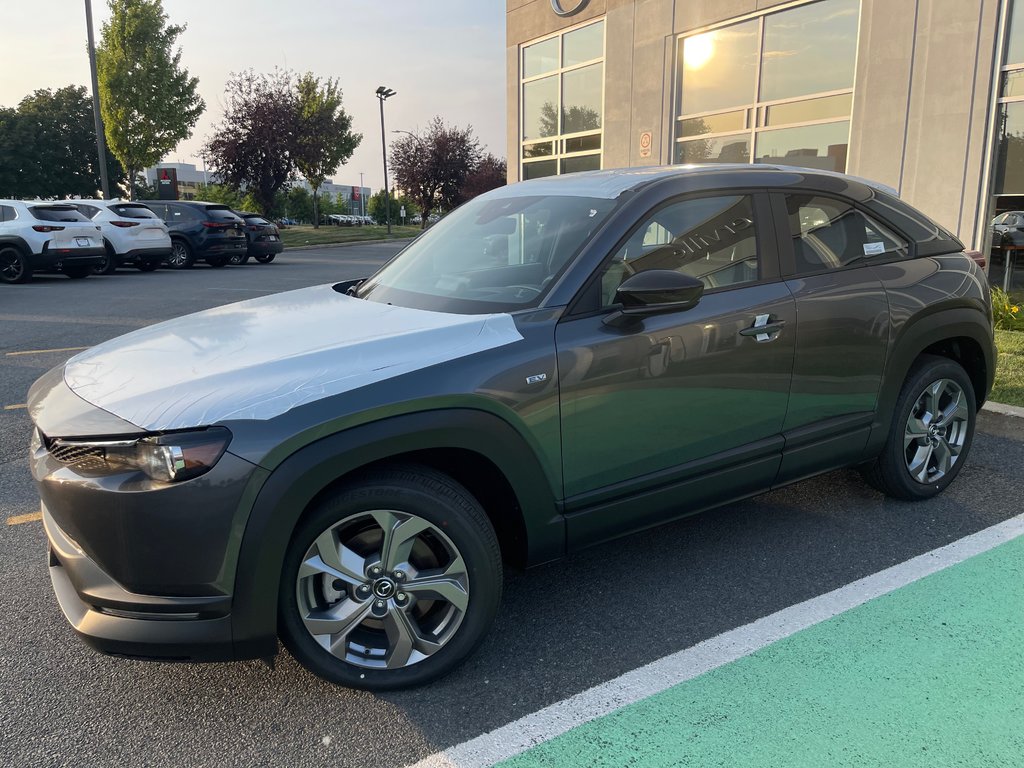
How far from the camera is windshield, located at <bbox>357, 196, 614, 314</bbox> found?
306 centimetres

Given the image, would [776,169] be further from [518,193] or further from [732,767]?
[732,767]

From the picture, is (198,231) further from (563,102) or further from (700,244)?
(700,244)

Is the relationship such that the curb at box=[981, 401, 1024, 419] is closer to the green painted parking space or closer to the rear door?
the rear door

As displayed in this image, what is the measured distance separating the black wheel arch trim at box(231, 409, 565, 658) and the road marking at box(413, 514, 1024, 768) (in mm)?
642

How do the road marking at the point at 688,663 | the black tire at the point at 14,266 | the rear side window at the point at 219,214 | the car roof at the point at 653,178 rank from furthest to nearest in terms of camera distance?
the rear side window at the point at 219,214 → the black tire at the point at 14,266 → the car roof at the point at 653,178 → the road marking at the point at 688,663

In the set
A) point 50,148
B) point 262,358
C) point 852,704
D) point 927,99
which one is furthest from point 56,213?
point 50,148

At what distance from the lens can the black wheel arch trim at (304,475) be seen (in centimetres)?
227

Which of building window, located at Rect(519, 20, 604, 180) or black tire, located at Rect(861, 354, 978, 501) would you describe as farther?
building window, located at Rect(519, 20, 604, 180)

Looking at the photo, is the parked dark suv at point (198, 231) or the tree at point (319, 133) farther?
the tree at point (319, 133)

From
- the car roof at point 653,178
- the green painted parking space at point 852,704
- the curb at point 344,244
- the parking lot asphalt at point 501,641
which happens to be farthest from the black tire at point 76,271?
the green painted parking space at point 852,704

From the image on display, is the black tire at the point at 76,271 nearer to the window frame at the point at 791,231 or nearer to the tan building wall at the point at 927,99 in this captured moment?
the tan building wall at the point at 927,99

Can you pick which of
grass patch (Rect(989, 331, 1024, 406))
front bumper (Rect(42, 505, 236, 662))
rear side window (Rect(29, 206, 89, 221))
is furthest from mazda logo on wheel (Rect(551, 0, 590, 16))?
front bumper (Rect(42, 505, 236, 662))

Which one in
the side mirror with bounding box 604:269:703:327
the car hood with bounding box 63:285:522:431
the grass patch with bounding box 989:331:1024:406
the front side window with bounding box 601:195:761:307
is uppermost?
the front side window with bounding box 601:195:761:307

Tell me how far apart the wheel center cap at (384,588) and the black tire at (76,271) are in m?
15.6
